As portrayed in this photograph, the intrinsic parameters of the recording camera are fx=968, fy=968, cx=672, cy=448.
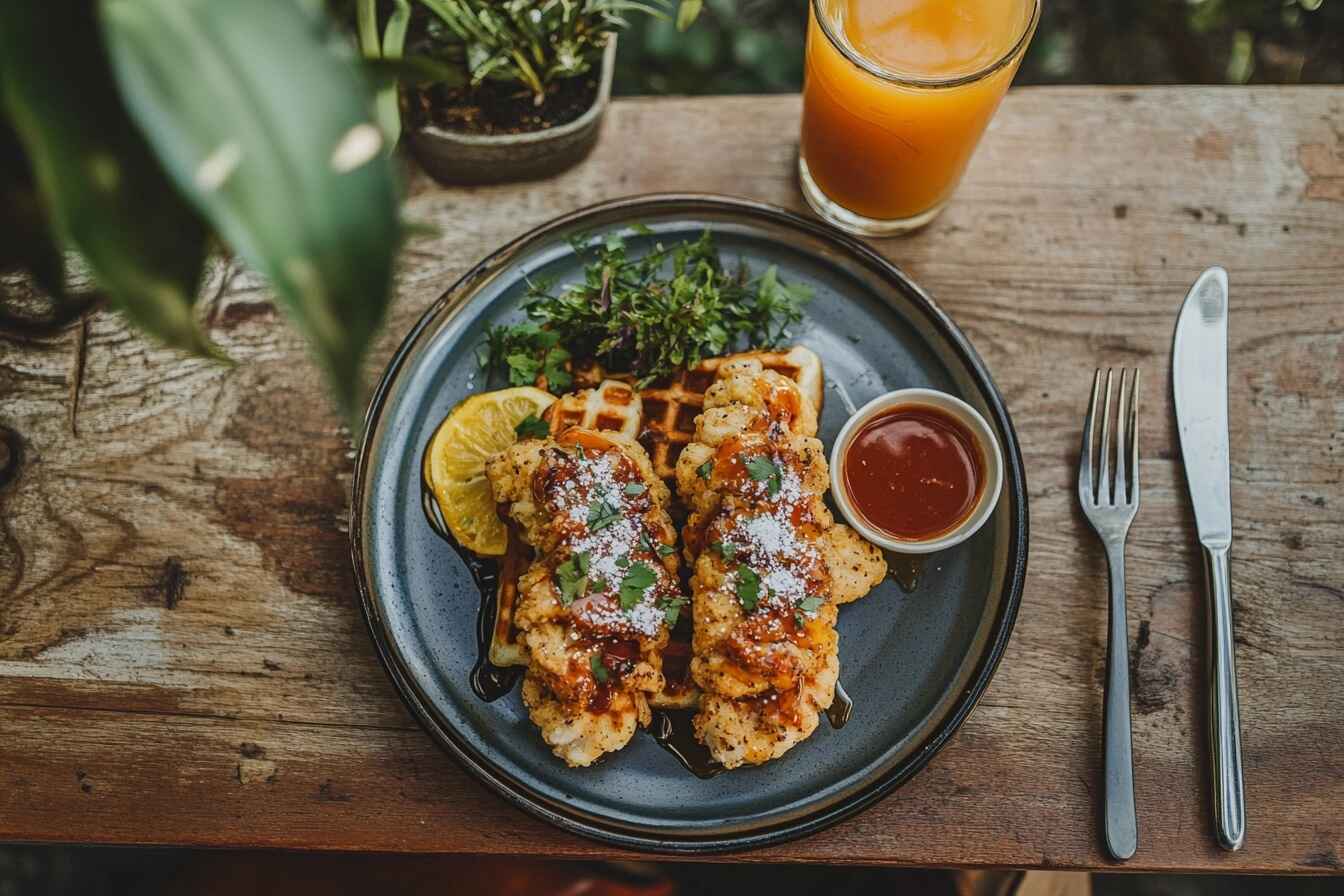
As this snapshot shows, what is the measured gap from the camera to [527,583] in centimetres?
211

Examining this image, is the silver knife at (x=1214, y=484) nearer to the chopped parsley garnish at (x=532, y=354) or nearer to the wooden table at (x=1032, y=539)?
the wooden table at (x=1032, y=539)

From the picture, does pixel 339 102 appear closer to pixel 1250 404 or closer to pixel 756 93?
pixel 756 93

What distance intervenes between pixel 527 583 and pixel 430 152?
47.0 inches

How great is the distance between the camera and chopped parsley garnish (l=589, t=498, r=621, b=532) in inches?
81.7

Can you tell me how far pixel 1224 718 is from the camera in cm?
232

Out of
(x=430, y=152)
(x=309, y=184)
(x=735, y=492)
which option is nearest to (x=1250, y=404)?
(x=735, y=492)

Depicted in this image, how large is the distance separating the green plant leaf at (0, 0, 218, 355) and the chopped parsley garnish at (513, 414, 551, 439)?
107 centimetres

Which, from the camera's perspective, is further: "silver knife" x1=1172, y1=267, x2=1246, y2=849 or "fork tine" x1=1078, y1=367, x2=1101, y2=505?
"fork tine" x1=1078, y1=367, x2=1101, y2=505

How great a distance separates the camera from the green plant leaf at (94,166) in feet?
3.76

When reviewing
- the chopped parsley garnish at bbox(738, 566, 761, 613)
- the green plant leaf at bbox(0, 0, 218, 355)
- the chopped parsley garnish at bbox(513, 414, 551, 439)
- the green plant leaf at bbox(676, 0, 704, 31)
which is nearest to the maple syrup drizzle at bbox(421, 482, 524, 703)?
the chopped parsley garnish at bbox(513, 414, 551, 439)

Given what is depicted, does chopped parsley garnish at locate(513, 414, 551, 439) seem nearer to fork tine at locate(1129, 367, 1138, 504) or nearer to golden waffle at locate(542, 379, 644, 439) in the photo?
golden waffle at locate(542, 379, 644, 439)

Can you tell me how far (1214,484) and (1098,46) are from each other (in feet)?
7.01

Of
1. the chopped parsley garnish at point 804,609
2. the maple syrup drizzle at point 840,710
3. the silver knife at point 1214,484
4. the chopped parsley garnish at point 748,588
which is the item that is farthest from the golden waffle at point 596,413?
the silver knife at point 1214,484

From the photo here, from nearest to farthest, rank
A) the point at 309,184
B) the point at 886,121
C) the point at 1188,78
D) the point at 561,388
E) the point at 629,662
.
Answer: the point at 309,184 < the point at 629,662 < the point at 886,121 < the point at 561,388 < the point at 1188,78
